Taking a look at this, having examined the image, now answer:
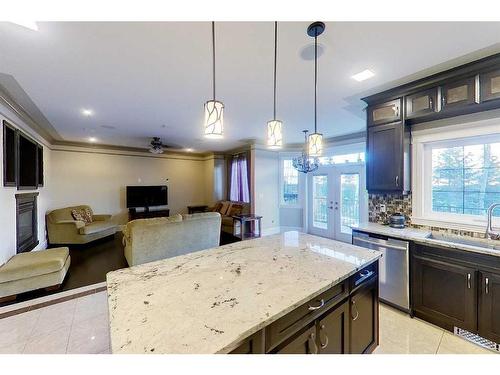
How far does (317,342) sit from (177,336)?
34.4 inches

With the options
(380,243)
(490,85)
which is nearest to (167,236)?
(380,243)

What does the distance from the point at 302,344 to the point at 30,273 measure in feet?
11.6

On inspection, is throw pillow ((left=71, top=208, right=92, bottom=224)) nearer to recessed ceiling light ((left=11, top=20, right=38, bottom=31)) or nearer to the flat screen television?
the flat screen television

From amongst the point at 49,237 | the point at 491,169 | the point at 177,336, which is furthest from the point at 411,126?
the point at 49,237

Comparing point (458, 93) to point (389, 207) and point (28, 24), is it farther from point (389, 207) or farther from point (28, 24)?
point (28, 24)

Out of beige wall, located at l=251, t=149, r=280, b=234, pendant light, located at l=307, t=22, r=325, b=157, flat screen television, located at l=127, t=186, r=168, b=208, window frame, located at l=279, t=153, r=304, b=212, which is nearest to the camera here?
pendant light, located at l=307, t=22, r=325, b=157

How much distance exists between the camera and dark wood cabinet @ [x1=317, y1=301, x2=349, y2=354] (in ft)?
4.29

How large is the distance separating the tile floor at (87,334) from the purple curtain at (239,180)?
15.9ft

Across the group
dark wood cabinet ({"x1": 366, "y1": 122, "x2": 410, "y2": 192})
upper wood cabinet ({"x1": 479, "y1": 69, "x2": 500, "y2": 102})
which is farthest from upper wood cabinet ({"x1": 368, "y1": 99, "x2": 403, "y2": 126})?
upper wood cabinet ({"x1": 479, "y1": 69, "x2": 500, "y2": 102})

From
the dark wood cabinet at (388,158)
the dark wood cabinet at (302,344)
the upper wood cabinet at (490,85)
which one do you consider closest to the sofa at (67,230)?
the dark wood cabinet at (302,344)

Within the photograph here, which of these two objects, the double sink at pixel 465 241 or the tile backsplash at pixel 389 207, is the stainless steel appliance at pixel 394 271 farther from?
the tile backsplash at pixel 389 207

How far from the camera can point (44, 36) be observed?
182 centimetres

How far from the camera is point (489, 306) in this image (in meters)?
1.97

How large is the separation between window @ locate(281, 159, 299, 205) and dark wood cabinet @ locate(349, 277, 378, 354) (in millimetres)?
5025
